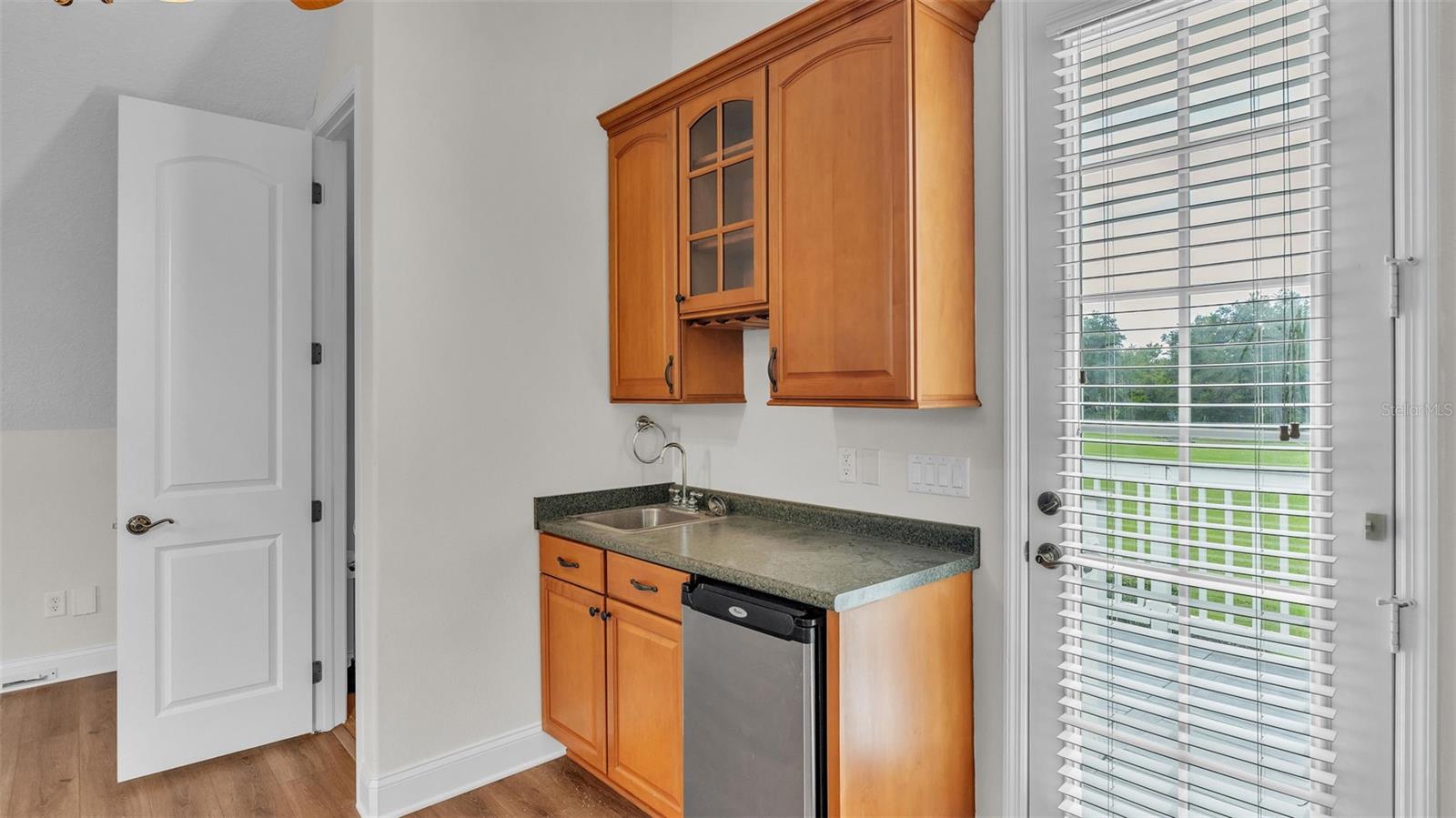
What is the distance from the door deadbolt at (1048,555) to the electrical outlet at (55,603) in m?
4.33

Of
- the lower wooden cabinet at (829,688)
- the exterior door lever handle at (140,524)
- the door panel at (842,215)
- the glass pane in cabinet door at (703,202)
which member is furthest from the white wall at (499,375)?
the exterior door lever handle at (140,524)

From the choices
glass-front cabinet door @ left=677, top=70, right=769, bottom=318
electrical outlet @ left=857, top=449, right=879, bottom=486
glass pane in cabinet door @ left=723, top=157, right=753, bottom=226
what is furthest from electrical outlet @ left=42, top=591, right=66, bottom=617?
electrical outlet @ left=857, top=449, right=879, bottom=486

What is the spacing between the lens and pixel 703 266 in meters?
2.53

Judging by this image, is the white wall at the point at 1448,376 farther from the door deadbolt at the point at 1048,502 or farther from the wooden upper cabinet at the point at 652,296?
the wooden upper cabinet at the point at 652,296

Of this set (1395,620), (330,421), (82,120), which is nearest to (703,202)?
(330,421)

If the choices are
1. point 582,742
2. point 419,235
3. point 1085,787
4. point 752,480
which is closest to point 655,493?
point 752,480

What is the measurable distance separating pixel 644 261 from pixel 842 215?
3.10ft

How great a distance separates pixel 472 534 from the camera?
2607 mm

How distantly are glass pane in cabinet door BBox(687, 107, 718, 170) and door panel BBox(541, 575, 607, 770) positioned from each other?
1.47 metres

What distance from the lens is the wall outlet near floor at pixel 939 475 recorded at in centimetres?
215

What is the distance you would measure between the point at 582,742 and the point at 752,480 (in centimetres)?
107

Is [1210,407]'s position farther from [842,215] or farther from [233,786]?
[233,786]

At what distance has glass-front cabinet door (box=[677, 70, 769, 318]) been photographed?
→ 230 centimetres

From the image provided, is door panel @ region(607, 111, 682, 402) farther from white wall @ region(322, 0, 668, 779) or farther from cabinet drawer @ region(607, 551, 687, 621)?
cabinet drawer @ region(607, 551, 687, 621)
